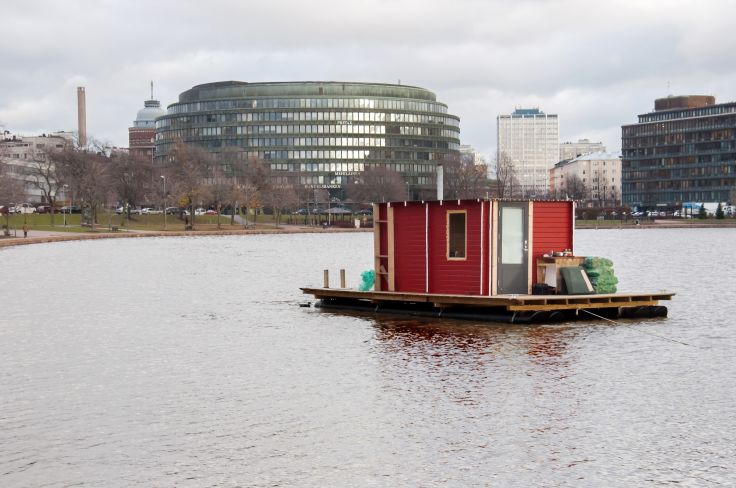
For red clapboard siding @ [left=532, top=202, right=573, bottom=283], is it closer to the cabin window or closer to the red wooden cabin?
the red wooden cabin

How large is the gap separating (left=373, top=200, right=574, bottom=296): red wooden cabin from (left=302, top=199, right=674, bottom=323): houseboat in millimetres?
41

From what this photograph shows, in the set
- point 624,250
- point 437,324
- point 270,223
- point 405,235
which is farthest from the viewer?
point 270,223

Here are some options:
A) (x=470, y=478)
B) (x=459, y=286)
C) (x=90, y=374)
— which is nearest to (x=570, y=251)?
(x=459, y=286)

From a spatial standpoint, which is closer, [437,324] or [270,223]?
[437,324]

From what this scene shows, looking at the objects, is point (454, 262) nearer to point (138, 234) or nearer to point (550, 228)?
point (550, 228)

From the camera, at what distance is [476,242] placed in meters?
38.0

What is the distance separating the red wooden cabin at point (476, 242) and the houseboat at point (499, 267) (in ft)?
0.13

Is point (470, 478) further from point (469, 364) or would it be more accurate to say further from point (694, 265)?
point (694, 265)

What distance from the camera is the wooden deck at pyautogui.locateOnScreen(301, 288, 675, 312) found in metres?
36.2

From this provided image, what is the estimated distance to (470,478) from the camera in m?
17.0

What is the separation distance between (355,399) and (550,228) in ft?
58.2

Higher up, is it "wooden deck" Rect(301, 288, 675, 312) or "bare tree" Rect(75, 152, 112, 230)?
"bare tree" Rect(75, 152, 112, 230)

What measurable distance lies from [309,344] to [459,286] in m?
8.23

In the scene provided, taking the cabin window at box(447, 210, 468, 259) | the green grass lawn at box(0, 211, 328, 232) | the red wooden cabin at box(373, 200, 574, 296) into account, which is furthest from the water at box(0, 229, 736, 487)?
the green grass lawn at box(0, 211, 328, 232)
